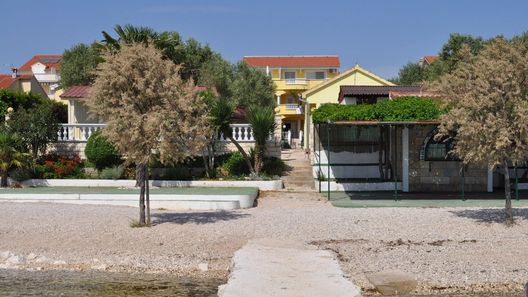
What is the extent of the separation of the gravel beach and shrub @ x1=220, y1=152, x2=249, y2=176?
23.0 feet

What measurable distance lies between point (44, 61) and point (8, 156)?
86771 mm

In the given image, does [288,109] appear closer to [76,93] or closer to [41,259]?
[76,93]

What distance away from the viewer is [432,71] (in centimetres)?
4569

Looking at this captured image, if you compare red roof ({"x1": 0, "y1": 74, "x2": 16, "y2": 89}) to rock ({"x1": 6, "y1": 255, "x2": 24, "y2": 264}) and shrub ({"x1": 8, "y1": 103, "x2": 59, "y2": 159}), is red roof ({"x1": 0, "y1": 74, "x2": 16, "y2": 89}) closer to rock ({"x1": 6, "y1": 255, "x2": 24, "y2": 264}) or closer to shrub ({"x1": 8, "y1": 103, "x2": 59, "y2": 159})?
shrub ({"x1": 8, "y1": 103, "x2": 59, "y2": 159})

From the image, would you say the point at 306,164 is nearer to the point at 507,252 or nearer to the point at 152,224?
the point at 152,224

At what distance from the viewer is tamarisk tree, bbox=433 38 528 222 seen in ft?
48.3

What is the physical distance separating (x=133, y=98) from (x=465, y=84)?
774 centimetres

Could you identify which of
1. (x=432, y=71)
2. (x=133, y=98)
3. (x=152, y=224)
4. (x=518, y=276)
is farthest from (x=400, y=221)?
(x=432, y=71)

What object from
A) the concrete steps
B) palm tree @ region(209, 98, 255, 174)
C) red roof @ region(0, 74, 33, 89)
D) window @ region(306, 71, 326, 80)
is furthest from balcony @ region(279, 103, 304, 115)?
the concrete steps

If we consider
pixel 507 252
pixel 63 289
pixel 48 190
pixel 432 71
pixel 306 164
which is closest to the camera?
pixel 63 289

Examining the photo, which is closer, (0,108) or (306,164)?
(306,164)

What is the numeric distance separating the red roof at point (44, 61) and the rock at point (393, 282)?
9306cm

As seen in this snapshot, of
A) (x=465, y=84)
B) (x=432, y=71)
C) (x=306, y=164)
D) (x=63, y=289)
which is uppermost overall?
(x=432, y=71)

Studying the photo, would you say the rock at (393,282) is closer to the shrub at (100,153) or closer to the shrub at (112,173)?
the shrub at (112,173)
